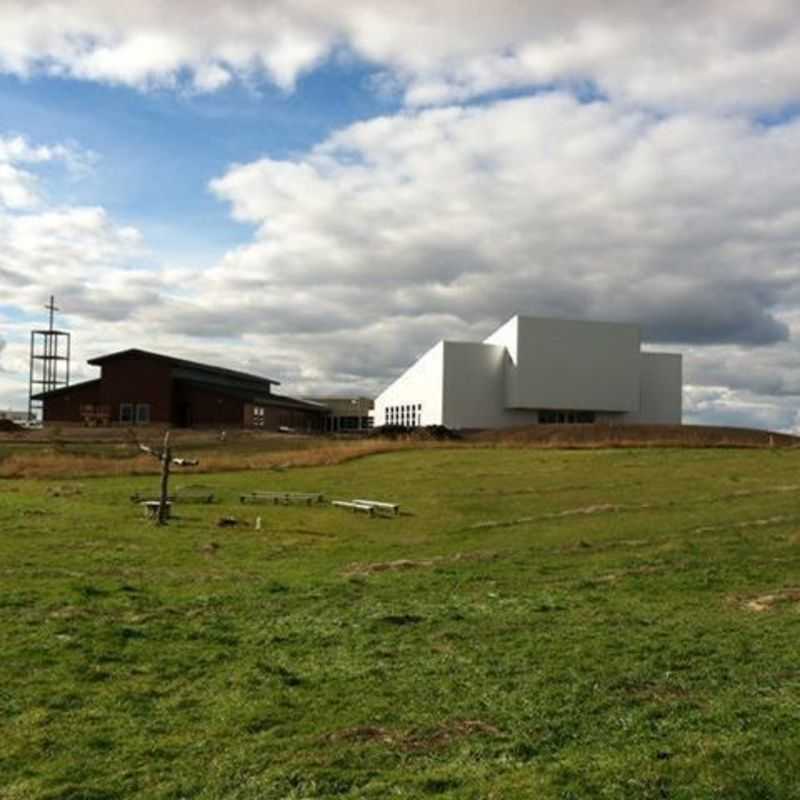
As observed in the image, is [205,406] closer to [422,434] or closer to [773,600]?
[422,434]

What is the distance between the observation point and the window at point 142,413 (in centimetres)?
7369

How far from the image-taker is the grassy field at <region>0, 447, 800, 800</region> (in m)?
6.87

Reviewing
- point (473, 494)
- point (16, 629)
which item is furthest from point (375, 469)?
point (16, 629)

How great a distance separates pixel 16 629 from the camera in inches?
459

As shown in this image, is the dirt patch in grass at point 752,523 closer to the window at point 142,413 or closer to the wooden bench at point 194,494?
the wooden bench at point 194,494

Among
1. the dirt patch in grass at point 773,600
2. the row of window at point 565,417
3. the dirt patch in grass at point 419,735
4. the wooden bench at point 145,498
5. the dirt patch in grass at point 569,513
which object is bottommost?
the dirt patch in grass at point 419,735

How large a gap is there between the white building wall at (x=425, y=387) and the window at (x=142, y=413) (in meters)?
20.9

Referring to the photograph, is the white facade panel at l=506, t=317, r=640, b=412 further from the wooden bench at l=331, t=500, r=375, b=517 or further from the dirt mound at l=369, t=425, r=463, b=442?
the wooden bench at l=331, t=500, r=375, b=517

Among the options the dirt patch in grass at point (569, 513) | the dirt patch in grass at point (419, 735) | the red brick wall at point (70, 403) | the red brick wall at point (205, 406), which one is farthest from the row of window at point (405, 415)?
the dirt patch in grass at point (419, 735)

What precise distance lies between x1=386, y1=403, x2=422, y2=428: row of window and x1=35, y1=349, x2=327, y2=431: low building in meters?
11.8

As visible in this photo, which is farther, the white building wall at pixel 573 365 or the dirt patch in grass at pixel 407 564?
the white building wall at pixel 573 365

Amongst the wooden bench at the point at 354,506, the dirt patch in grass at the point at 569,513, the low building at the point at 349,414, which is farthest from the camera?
the low building at the point at 349,414

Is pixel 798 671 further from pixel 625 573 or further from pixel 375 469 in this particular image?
pixel 375 469

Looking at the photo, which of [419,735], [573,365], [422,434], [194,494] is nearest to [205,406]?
[422,434]
